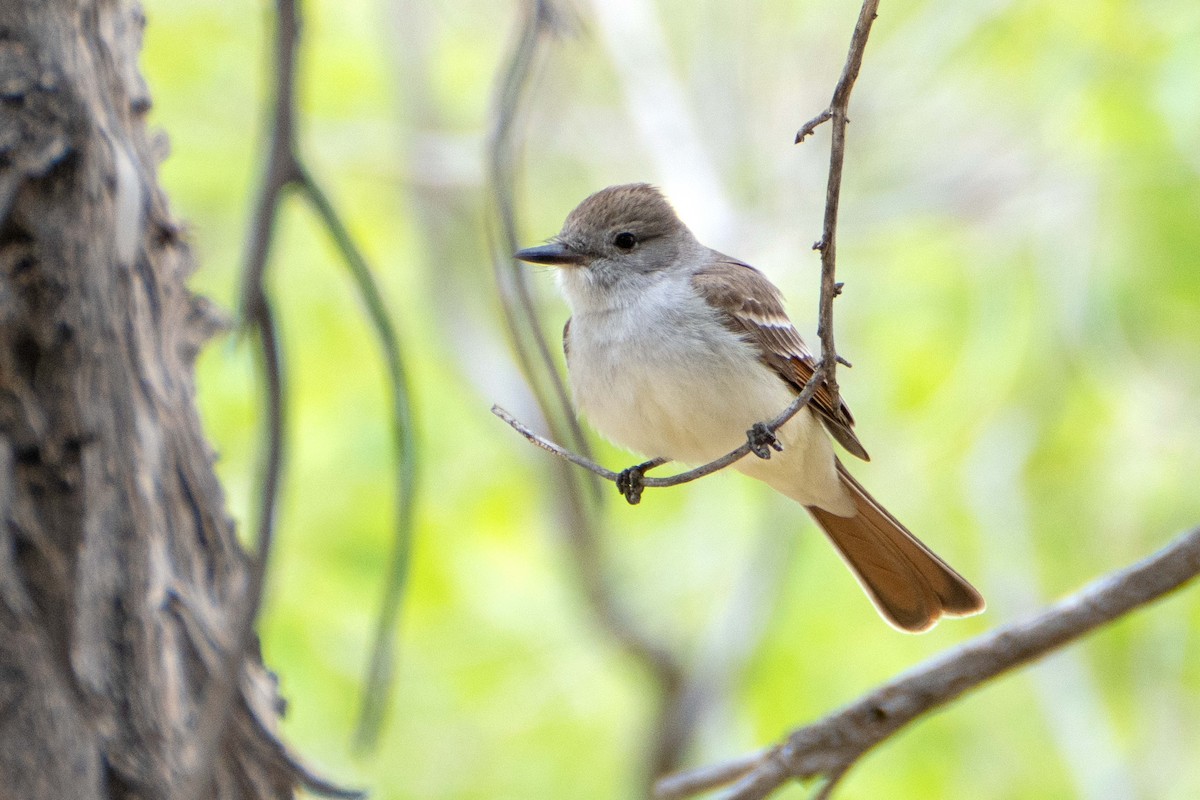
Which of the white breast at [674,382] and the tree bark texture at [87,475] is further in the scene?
the white breast at [674,382]

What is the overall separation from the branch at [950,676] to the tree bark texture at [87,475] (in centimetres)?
99

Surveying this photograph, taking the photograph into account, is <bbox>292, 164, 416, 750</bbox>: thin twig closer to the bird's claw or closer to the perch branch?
the perch branch

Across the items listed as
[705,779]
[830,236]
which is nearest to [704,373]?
[705,779]

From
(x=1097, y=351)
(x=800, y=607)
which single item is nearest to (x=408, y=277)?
(x=800, y=607)

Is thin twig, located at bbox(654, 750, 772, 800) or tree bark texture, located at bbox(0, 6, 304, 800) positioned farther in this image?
thin twig, located at bbox(654, 750, 772, 800)

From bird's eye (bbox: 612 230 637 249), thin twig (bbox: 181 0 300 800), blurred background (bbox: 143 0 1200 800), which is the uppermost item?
thin twig (bbox: 181 0 300 800)

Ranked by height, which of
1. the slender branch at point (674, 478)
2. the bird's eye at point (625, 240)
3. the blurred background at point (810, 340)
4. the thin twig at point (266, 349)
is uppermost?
the thin twig at point (266, 349)

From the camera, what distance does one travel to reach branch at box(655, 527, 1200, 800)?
7.80 feet

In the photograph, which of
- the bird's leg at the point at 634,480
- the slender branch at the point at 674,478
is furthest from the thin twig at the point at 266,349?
the bird's leg at the point at 634,480

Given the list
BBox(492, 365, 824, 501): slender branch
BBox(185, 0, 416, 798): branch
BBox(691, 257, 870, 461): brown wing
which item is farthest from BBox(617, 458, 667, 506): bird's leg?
BBox(185, 0, 416, 798): branch

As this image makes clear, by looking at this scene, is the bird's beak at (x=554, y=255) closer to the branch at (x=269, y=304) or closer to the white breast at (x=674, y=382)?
the white breast at (x=674, y=382)

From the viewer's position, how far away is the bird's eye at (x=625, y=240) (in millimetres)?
3707

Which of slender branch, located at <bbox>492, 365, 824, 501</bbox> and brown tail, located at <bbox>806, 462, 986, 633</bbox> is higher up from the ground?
slender branch, located at <bbox>492, 365, 824, 501</bbox>

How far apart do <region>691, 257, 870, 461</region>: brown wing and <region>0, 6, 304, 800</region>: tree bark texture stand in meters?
1.62
